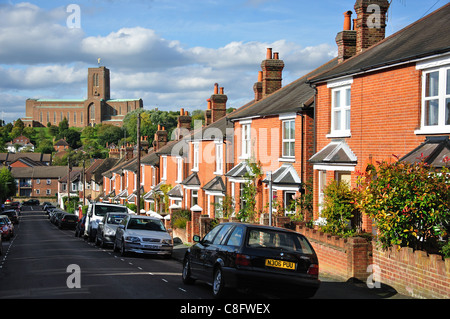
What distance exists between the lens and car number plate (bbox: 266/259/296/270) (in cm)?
1058

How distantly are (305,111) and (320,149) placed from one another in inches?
83.6

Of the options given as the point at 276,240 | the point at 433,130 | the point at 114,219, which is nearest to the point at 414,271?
the point at 276,240

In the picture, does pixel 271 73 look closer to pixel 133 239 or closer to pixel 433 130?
pixel 133 239

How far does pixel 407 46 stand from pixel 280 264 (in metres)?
8.94

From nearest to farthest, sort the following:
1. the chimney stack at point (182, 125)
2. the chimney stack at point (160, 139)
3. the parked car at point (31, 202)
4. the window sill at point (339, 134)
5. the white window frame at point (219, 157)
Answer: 1. the window sill at point (339, 134)
2. the white window frame at point (219, 157)
3. the chimney stack at point (182, 125)
4. the chimney stack at point (160, 139)
5. the parked car at point (31, 202)

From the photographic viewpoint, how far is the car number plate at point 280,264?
1058 centimetres

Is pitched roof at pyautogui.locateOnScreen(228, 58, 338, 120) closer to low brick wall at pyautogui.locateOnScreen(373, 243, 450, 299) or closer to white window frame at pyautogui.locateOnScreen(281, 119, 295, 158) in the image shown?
white window frame at pyautogui.locateOnScreen(281, 119, 295, 158)

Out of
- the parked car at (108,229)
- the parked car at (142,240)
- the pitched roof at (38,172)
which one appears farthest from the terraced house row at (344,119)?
the pitched roof at (38,172)

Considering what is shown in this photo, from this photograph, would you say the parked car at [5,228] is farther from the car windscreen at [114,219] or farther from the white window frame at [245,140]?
the white window frame at [245,140]

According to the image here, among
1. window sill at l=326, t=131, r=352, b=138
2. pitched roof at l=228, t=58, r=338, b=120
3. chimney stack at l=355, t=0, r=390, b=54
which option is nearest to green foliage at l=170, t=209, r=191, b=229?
pitched roof at l=228, t=58, r=338, b=120

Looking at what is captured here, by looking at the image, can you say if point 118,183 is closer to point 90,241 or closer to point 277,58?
point 90,241

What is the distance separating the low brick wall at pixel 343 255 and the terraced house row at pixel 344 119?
2125mm

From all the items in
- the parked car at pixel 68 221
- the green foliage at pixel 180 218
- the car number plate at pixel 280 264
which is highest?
the car number plate at pixel 280 264

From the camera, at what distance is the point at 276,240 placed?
36.3 feet
